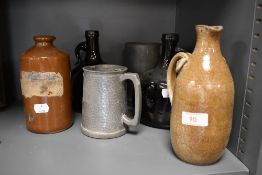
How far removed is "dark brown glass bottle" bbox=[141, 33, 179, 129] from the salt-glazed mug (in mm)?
63

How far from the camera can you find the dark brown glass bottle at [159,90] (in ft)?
1.99

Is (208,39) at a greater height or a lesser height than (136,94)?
greater

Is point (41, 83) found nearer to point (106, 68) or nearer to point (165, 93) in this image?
point (106, 68)

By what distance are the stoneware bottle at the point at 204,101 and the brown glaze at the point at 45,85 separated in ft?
0.89

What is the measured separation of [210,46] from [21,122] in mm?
508

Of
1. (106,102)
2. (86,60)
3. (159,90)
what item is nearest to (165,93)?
(159,90)

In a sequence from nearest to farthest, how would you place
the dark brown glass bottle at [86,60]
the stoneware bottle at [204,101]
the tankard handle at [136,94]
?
the stoneware bottle at [204,101] → the tankard handle at [136,94] → the dark brown glass bottle at [86,60]

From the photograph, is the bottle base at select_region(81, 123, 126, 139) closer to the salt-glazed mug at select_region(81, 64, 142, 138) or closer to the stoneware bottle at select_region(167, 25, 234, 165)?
the salt-glazed mug at select_region(81, 64, 142, 138)

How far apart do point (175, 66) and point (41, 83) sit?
29 centimetres

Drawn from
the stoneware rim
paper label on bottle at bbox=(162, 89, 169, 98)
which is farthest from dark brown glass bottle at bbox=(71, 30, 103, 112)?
paper label on bottle at bbox=(162, 89, 169, 98)

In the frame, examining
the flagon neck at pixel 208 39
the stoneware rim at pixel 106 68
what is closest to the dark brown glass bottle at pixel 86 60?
the stoneware rim at pixel 106 68

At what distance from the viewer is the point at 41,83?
57 cm

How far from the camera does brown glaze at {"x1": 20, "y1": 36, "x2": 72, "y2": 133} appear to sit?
563 mm

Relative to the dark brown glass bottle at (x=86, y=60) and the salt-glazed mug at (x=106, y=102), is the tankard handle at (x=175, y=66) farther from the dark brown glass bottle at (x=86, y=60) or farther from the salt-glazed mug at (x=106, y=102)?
the dark brown glass bottle at (x=86, y=60)
